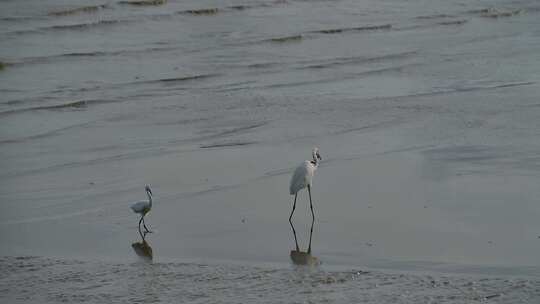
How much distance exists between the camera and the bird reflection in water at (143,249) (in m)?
9.73

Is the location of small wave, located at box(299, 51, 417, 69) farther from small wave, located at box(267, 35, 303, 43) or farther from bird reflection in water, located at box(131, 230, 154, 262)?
bird reflection in water, located at box(131, 230, 154, 262)

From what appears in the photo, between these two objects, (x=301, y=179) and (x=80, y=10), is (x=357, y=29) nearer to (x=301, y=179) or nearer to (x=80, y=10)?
(x=80, y=10)

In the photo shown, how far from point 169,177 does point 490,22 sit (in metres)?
17.9

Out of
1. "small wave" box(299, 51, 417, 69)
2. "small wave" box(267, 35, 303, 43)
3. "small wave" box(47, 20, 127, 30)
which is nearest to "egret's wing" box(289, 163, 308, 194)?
"small wave" box(299, 51, 417, 69)

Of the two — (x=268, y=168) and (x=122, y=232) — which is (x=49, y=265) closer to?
(x=122, y=232)

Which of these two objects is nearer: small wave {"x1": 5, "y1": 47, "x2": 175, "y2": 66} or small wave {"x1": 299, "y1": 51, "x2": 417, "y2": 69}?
small wave {"x1": 299, "y1": 51, "x2": 417, "y2": 69}

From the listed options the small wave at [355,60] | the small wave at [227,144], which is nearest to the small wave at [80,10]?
the small wave at [355,60]

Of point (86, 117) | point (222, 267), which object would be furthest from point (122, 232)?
point (86, 117)

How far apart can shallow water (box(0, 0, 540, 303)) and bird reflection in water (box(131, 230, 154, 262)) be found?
7cm

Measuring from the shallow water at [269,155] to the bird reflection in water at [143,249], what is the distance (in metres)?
0.07

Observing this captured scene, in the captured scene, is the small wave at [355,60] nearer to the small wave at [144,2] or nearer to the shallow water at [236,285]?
the small wave at [144,2]

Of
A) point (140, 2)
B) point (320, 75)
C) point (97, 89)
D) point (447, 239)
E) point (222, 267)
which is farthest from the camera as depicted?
point (140, 2)

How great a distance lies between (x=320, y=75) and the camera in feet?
66.6

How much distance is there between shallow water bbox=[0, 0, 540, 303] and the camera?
9469 millimetres
